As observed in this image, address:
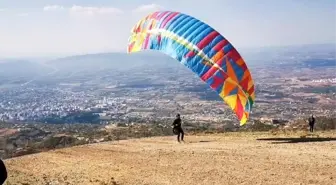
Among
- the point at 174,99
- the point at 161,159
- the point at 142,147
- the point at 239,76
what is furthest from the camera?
the point at 174,99

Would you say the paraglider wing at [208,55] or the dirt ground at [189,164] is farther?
the paraglider wing at [208,55]

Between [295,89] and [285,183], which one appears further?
[295,89]

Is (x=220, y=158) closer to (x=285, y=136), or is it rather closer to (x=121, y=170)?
(x=121, y=170)

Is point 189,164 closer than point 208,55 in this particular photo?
Yes

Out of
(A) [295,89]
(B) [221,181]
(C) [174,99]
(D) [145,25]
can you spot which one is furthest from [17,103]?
(B) [221,181]

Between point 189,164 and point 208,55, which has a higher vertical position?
point 208,55
